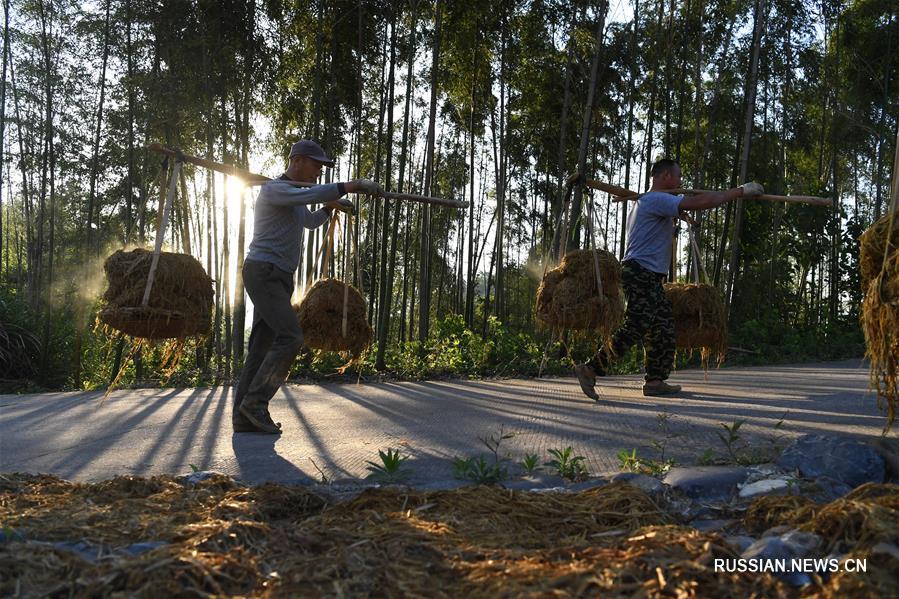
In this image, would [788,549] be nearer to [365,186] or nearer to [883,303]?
[883,303]

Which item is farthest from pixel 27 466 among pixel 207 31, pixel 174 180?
pixel 207 31

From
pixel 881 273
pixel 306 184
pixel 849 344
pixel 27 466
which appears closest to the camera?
pixel 881 273

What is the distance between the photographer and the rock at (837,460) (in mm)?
2822

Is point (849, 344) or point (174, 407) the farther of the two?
point (849, 344)

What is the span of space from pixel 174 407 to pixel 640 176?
63.8 feet

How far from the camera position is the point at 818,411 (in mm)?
5199

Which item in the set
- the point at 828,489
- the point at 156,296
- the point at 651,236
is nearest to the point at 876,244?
the point at 828,489

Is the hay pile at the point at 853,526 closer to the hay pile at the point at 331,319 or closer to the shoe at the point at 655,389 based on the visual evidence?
the shoe at the point at 655,389

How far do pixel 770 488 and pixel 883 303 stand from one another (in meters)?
0.89

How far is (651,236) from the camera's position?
20.3 ft

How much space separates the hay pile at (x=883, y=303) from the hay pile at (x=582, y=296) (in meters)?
3.00

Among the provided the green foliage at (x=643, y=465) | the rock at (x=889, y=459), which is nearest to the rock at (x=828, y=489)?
the rock at (x=889, y=459)

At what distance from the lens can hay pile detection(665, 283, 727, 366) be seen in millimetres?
6602

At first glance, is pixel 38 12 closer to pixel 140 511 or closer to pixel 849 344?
pixel 140 511
